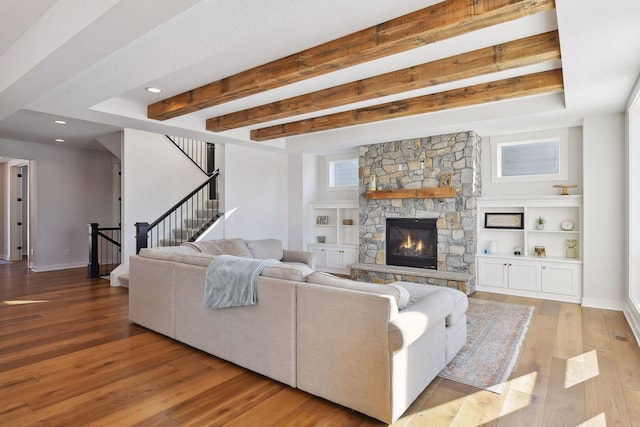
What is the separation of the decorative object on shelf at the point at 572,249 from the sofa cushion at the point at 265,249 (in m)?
4.33

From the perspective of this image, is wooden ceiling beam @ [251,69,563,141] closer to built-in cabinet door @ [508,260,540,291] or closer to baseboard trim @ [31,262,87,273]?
built-in cabinet door @ [508,260,540,291]

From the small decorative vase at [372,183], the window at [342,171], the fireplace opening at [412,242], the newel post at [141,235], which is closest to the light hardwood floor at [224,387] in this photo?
the newel post at [141,235]

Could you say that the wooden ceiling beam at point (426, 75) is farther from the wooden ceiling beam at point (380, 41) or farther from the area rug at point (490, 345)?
the area rug at point (490, 345)

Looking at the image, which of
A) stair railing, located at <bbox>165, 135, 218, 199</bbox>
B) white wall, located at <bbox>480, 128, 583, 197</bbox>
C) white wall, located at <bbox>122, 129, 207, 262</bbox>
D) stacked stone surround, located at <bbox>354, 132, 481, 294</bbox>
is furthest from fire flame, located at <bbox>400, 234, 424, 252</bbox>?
white wall, located at <bbox>122, 129, 207, 262</bbox>

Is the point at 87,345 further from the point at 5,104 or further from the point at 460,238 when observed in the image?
the point at 460,238

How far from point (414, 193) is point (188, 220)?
457 cm

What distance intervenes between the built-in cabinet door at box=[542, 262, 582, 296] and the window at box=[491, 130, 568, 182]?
1322mm

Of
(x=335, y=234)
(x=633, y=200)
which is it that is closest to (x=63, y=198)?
(x=335, y=234)

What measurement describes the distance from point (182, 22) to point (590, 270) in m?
5.47

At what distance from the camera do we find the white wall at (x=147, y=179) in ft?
19.8

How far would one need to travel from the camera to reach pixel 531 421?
220 centimetres

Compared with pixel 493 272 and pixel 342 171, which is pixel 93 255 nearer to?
pixel 342 171

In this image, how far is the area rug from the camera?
2764mm

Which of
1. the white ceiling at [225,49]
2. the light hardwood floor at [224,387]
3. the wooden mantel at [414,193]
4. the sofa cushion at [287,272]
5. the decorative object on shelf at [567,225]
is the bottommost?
the light hardwood floor at [224,387]
